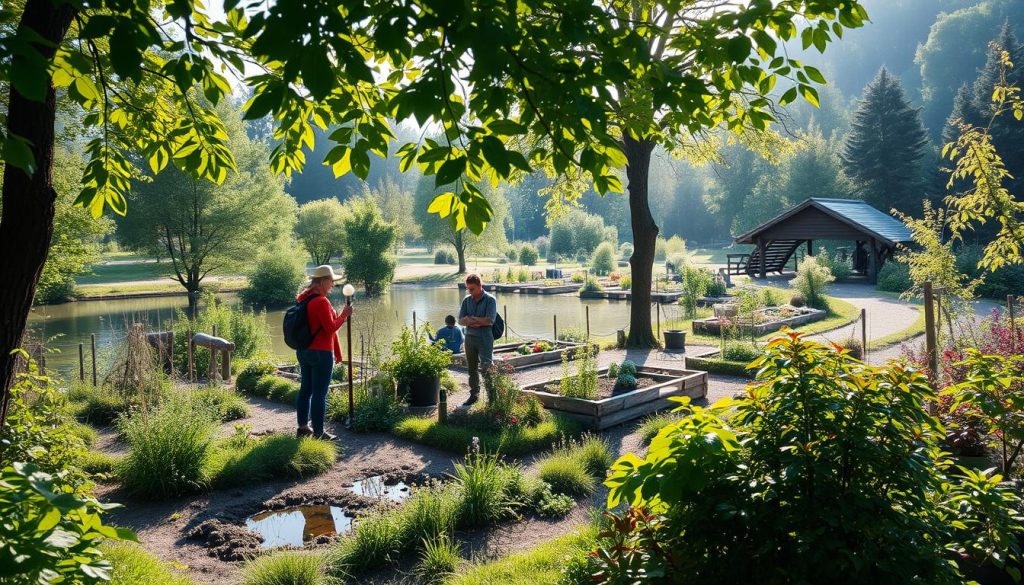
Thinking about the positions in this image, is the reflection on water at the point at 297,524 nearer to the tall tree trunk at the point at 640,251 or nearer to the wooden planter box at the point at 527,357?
the wooden planter box at the point at 527,357

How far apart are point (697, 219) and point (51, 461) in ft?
326

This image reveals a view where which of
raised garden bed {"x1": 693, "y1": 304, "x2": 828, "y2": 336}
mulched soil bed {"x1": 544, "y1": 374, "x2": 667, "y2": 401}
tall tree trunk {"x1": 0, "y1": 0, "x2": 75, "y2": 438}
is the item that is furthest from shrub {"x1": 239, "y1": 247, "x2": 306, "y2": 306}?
tall tree trunk {"x1": 0, "y1": 0, "x2": 75, "y2": 438}

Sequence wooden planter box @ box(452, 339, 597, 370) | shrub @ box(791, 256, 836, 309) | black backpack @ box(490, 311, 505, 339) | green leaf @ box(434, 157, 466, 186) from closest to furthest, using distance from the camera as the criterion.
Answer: green leaf @ box(434, 157, 466, 186) → black backpack @ box(490, 311, 505, 339) → wooden planter box @ box(452, 339, 597, 370) → shrub @ box(791, 256, 836, 309)

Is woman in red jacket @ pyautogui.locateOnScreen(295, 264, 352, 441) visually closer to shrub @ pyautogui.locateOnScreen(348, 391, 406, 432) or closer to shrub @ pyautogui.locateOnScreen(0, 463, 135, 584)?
shrub @ pyautogui.locateOnScreen(348, 391, 406, 432)

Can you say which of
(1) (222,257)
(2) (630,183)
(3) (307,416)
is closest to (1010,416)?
(3) (307,416)

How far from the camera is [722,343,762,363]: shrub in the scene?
13.4 meters

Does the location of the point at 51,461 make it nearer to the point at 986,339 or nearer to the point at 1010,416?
the point at 1010,416

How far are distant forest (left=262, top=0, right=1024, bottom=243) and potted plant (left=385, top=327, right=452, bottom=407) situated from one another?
2.59 metres

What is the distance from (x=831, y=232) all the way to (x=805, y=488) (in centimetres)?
3181

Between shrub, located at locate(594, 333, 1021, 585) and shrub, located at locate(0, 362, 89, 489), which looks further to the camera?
shrub, located at locate(0, 362, 89, 489)

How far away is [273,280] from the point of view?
35.8 m

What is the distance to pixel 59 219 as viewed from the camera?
46.2 feet

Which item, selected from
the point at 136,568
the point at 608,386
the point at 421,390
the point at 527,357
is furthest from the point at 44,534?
the point at 527,357

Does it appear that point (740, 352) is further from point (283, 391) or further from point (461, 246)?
point (461, 246)
